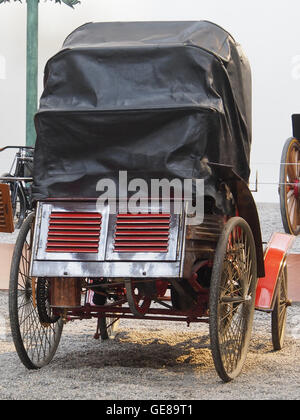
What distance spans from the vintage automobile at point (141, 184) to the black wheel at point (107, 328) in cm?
92

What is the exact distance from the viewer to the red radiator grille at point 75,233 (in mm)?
4184

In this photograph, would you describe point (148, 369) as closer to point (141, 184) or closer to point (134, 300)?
point (134, 300)

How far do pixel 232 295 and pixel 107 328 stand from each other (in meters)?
1.52

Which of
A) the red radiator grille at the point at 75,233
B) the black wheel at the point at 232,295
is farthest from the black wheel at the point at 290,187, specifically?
the red radiator grille at the point at 75,233

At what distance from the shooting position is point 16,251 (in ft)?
14.1

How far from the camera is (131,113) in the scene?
4.24 m

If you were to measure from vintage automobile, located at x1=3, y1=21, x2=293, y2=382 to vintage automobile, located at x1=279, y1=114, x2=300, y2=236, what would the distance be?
3887 millimetres

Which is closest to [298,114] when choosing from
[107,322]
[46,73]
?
[107,322]

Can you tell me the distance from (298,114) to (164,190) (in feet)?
17.6
